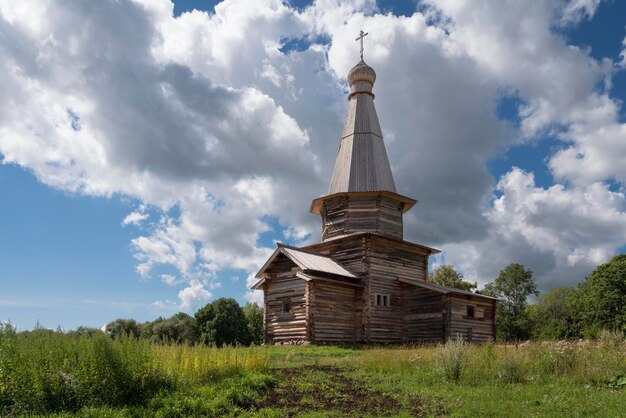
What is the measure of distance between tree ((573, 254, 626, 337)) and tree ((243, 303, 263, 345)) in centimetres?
2996

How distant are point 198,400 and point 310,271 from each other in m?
15.6

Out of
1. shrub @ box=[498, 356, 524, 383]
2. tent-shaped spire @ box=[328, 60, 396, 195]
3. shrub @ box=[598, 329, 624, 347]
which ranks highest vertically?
tent-shaped spire @ box=[328, 60, 396, 195]

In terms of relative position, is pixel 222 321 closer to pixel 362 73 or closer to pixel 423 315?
pixel 423 315

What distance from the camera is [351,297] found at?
28.5 metres

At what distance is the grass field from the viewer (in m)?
10.2

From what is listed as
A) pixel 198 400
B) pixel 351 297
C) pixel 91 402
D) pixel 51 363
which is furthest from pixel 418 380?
pixel 351 297

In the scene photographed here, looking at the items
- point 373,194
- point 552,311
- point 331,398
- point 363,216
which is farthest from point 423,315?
point 552,311

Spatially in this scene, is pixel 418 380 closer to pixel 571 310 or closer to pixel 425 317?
pixel 425 317

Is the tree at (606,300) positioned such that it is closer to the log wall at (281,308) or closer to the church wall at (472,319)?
the church wall at (472,319)

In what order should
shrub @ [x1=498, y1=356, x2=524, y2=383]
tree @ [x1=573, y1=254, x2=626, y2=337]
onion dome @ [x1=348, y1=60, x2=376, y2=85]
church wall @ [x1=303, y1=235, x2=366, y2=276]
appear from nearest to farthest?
1. shrub @ [x1=498, y1=356, x2=524, y2=383]
2. church wall @ [x1=303, y1=235, x2=366, y2=276]
3. onion dome @ [x1=348, y1=60, x2=376, y2=85]
4. tree @ [x1=573, y1=254, x2=626, y2=337]

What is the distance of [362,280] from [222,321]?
23066 mm

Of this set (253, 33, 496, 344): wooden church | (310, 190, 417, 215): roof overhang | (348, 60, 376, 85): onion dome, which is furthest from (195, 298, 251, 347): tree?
(348, 60, 376, 85): onion dome

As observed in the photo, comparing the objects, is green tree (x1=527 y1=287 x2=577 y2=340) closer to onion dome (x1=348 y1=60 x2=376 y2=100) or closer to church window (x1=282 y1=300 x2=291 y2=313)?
onion dome (x1=348 y1=60 x2=376 y2=100)

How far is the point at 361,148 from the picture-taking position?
108 feet
